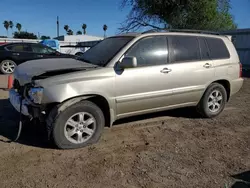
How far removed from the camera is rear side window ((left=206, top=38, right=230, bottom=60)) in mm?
5426

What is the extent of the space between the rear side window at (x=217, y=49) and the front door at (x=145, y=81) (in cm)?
122

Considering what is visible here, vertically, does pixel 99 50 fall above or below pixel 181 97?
above

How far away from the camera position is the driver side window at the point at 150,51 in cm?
445

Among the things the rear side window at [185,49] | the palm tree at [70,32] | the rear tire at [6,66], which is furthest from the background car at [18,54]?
the palm tree at [70,32]

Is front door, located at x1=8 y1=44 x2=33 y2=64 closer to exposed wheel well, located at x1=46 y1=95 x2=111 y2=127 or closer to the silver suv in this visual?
the silver suv

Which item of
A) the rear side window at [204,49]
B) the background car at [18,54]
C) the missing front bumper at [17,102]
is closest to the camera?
the missing front bumper at [17,102]

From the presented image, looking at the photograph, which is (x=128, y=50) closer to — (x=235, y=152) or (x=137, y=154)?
(x=137, y=154)

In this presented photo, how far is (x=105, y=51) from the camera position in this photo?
15.5 ft

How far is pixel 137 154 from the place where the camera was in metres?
3.80

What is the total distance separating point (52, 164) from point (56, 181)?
1.46 ft

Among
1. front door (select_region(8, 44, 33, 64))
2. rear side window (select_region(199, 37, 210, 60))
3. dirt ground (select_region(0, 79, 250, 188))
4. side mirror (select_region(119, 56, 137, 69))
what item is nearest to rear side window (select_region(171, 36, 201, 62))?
rear side window (select_region(199, 37, 210, 60))

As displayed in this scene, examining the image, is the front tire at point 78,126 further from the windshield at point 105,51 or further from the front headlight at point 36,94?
the windshield at point 105,51

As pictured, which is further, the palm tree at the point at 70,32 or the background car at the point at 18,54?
the palm tree at the point at 70,32

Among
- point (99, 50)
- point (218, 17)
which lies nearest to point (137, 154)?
point (99, 50)
